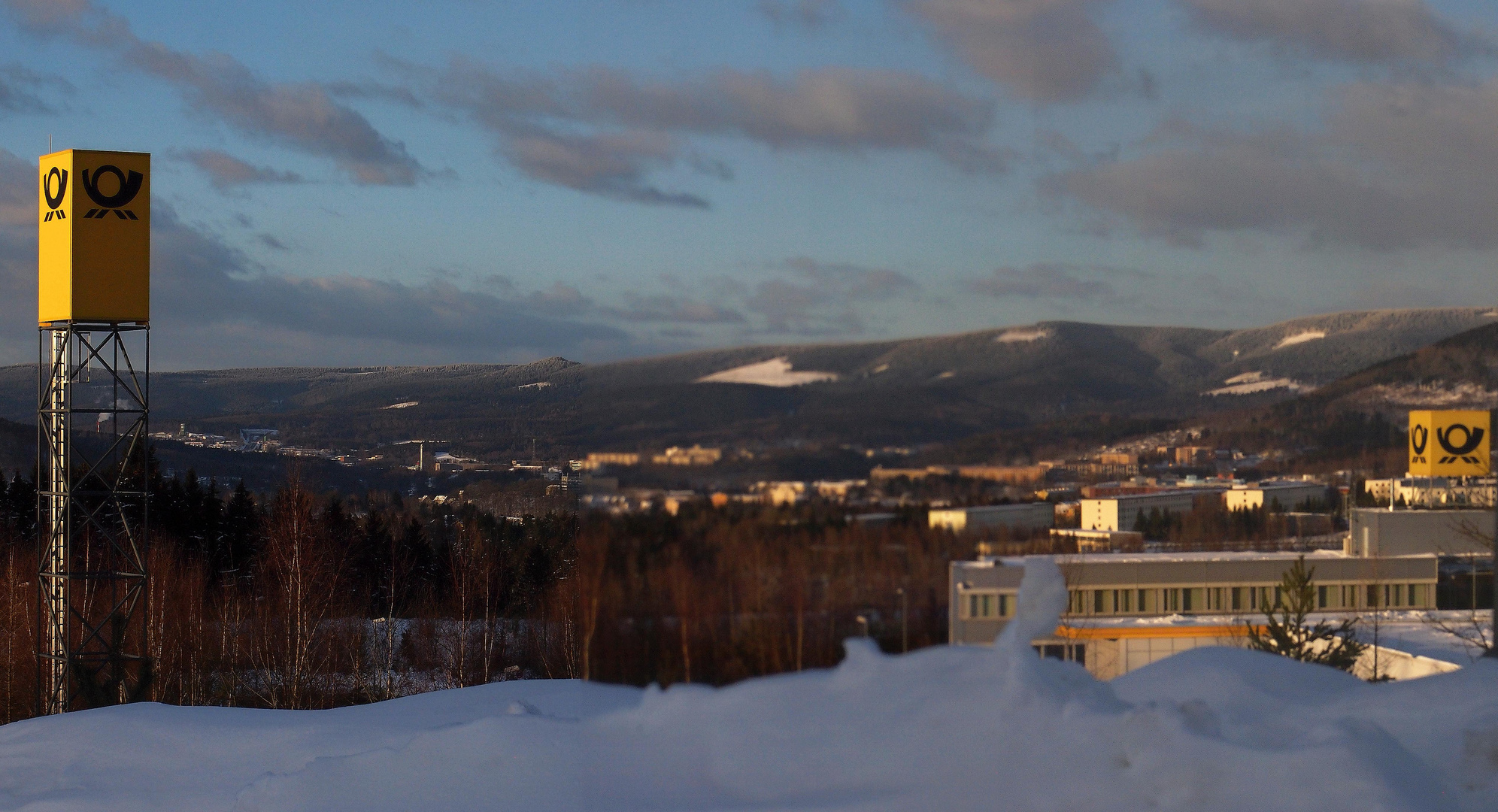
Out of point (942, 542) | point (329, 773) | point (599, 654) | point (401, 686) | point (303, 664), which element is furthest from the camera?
point (401, 686)

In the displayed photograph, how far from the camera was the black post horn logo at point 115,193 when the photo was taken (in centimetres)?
1588

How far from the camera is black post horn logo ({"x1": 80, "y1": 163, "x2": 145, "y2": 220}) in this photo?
625 inches

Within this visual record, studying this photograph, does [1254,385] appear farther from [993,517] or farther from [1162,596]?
[993,517]

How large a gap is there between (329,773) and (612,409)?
2550mm

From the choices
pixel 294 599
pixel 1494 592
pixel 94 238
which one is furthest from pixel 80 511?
pixel 1494 592

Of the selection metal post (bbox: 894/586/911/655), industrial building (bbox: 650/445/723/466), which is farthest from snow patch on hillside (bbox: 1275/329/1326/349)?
industrial building (bbox: 650/445/723/466)

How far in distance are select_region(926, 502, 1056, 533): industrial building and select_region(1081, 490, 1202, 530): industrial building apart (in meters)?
0.19

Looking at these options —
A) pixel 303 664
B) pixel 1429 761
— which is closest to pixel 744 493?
pixel 1429 761

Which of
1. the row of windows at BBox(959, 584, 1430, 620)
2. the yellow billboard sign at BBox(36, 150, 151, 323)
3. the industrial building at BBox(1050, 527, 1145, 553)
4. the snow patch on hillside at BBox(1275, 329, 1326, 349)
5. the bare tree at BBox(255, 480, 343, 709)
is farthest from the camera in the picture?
the bare tree at BBox(255, 480, 343, 709)

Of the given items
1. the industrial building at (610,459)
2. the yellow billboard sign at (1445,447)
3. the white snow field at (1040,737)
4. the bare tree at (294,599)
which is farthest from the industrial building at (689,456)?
the bare tree at (294,599)

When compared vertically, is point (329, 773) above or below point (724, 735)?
below

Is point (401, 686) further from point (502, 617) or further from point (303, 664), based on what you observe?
point (502, 617)

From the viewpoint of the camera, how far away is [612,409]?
482cm

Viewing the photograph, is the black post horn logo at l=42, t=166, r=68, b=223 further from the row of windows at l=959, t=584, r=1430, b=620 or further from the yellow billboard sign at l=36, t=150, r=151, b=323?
the row of windows at l=959, t=584, r=1430, b=620
